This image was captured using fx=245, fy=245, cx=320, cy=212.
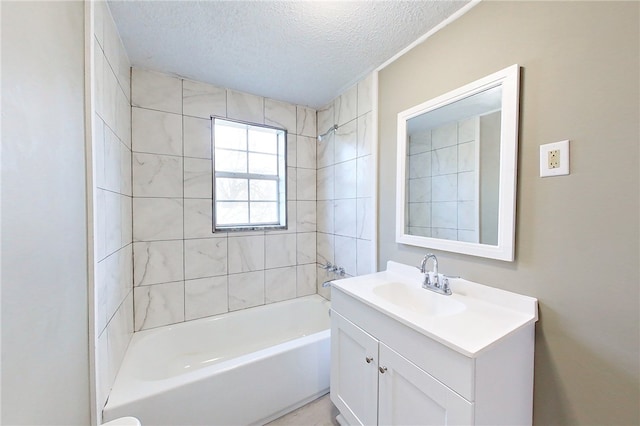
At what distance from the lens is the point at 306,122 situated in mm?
2521

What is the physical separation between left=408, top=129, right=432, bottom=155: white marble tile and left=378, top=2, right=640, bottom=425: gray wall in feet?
1.37

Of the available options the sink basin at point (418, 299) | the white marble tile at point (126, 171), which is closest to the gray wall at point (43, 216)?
the white marble tile at point (126, 171)

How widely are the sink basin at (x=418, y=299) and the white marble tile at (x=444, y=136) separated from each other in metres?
0.85

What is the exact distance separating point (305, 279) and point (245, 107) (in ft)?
5.78

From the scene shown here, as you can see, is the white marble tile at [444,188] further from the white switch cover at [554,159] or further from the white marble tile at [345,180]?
the white marble tile at [345,180]

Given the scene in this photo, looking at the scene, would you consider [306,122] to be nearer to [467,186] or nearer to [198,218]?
[198,218]

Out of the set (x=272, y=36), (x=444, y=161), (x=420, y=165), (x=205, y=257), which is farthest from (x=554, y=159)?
(x=205, y=257)

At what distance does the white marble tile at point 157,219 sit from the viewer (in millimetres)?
1824

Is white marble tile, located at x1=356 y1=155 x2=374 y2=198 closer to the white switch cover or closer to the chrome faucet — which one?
the chrome faucet

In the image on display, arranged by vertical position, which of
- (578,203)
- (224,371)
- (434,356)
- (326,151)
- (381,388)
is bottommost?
(224,371)

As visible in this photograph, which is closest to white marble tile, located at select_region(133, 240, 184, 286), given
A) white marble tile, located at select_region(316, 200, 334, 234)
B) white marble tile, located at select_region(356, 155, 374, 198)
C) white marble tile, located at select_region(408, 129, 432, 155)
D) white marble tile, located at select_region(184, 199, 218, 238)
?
white marble tile, located at select_region(184, 199, 218, 238)

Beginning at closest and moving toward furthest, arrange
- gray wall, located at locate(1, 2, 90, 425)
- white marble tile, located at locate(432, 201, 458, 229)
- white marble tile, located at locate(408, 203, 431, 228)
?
gray wall, located at locate(1, 2, 90, 425) < white marble tile, located at locate(432, 201, 458, 229) < white marble tile, located at locate(408, 203, 431, 228)

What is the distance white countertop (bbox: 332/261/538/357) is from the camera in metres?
0.86

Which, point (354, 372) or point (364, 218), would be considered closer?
point (354, 372)
